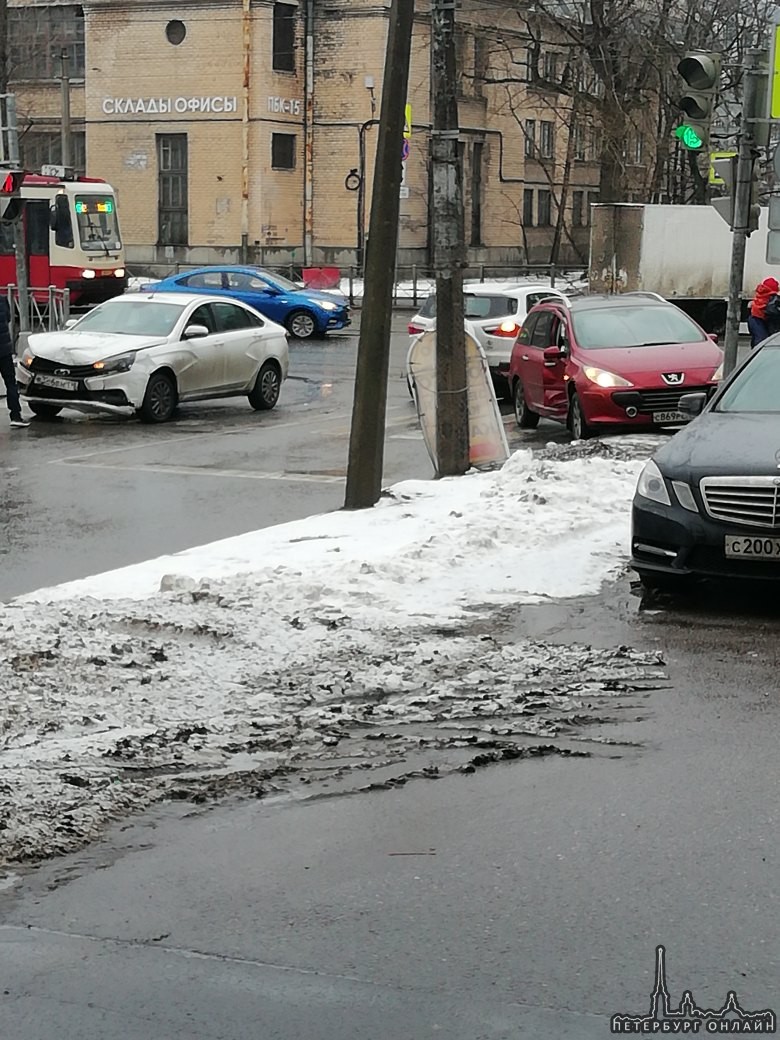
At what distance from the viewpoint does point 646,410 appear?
18625mm

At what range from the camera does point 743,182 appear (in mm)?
16141

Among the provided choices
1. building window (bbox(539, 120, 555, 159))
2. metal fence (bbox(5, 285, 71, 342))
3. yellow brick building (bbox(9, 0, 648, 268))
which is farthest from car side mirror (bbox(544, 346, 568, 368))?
building window (bbox(539, 120, 555, 159))

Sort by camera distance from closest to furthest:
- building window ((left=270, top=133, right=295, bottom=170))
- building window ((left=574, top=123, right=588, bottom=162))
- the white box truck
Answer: the white box truck → building window ((left=270, top=133, right=295, bottom=170)) → building window ((left=574, top=123, right=588, bottom=162))

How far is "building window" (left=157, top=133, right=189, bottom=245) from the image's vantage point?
2151 inches

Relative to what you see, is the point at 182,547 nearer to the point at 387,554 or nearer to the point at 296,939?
the point at 387,554

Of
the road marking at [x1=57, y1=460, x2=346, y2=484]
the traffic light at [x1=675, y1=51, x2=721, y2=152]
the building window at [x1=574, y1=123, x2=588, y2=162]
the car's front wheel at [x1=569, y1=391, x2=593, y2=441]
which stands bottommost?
the road marking at [x1=57, y1=460, x2=346, y2=484]

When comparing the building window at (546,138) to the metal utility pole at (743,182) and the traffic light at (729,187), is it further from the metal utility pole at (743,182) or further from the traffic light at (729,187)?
the metal utility pole at (743,182)

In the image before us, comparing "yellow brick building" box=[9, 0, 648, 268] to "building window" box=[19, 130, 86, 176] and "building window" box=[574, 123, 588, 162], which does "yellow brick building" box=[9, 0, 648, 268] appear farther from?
"building window" box=[574, 123, 588, 162]

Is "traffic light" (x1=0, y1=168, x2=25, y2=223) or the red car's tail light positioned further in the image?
the red car's tail light

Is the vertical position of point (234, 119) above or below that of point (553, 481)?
above

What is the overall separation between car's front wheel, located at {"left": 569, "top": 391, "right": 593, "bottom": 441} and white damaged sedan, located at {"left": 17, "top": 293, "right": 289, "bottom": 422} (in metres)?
5.36

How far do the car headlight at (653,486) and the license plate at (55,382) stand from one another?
40.3 feet

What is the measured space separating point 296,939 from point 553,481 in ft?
29.8

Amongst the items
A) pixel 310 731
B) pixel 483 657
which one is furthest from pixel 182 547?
pixel 310 731
